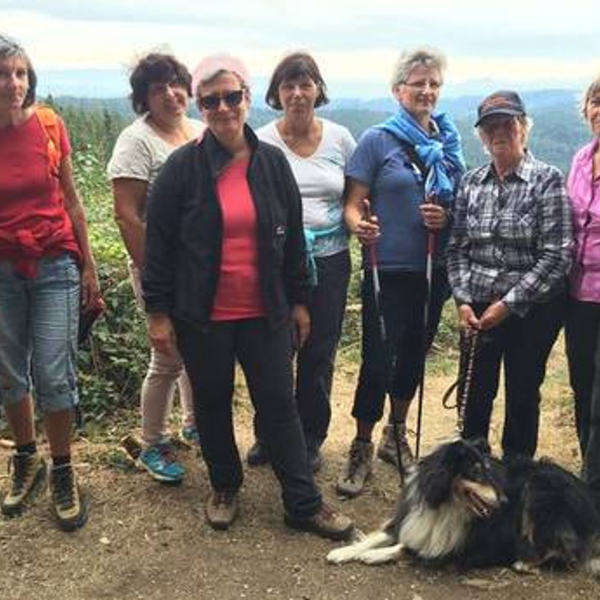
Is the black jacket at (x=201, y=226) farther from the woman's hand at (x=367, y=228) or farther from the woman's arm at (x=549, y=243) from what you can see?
the woman's arm at (x=549, y=243)

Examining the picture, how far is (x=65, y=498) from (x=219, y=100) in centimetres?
225

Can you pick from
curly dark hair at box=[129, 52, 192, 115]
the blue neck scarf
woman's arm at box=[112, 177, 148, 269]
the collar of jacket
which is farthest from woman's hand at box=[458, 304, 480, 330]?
curly dark hair at box=[129, 52, 192, 115]

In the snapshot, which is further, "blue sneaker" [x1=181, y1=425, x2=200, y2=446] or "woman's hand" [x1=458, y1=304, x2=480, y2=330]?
"blue sneaker" [x1=181, y1=425, x2=200, y2=446]

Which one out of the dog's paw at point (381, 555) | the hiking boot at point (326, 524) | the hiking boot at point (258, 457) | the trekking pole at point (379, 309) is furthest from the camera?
the hiking boot at point (258, 457)

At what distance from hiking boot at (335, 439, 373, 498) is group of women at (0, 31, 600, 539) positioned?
0.05 m

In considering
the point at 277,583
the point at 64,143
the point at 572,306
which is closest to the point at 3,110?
the point at 64,143

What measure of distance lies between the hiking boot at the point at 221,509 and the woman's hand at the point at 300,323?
3.04ft

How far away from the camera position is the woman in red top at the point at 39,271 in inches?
150

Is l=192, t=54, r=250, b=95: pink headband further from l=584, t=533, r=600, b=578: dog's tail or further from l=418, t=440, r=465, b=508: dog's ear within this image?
l=584, t=533, r=600, b=578: dog's tail

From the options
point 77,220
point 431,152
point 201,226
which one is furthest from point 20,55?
point 431,152

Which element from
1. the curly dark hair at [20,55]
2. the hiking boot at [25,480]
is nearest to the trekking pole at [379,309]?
the curly dark hair at [20,55]

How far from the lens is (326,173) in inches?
172

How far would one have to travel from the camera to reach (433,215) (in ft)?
14.5

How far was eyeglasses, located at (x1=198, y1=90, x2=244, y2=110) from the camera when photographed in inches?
146
